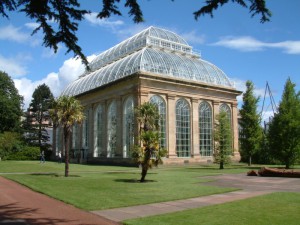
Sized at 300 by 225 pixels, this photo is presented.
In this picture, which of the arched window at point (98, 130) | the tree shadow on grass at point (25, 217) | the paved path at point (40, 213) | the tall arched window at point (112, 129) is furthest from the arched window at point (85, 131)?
the tree shadow on grass at point (25, 217)

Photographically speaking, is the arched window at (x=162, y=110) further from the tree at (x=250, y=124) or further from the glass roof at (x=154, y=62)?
the tree at (x=250, y=124)

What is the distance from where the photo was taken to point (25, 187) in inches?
832

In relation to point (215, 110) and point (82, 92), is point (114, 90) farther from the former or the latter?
point (215, 110)

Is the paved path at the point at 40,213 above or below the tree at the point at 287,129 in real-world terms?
below

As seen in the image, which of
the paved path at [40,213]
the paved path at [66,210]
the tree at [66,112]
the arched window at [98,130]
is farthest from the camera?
the arched window at [98,130]

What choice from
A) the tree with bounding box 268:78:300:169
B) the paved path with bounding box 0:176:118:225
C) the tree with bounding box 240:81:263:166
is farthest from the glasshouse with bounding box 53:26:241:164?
the paved path with bounding box 0:176:118:225

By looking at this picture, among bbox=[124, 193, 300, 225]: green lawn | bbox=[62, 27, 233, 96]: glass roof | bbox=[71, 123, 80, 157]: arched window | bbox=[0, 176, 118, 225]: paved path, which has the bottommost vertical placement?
bbox=[0, 176, 118, 225]: paved path

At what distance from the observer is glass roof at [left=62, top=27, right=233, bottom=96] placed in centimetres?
4891

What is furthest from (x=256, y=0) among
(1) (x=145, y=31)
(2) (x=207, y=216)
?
(1) (x=145, y=31)

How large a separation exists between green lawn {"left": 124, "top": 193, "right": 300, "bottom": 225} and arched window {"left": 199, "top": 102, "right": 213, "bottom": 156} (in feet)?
122

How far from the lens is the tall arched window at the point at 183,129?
49.1 meters

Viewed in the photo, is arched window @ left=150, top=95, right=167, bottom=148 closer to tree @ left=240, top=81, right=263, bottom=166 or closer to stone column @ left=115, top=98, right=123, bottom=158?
stone column @ left=115, top=98, right=123, bottom=158

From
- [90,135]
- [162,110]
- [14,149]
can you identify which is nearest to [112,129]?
[90,135]

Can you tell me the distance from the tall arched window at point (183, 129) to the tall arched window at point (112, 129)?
364 inches
